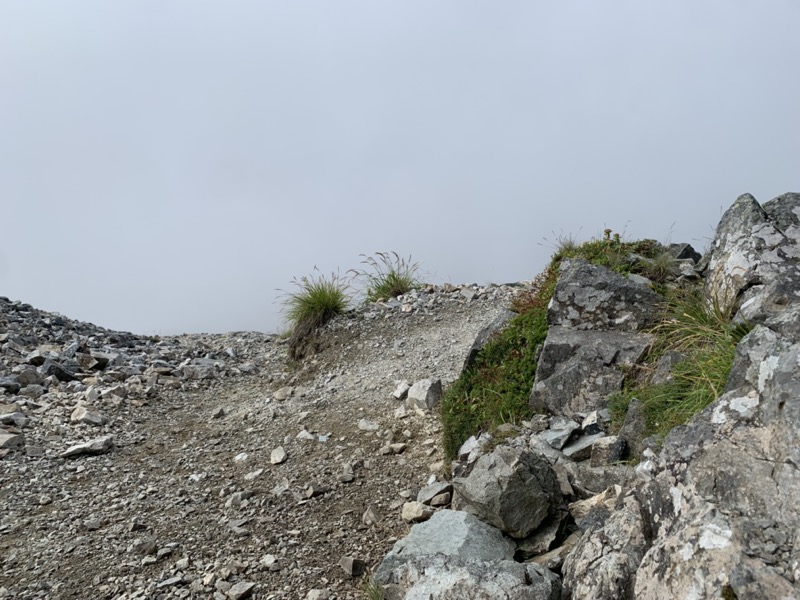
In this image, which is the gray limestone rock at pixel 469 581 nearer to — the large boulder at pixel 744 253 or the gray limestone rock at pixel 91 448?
the large boulder at pixel 744 253

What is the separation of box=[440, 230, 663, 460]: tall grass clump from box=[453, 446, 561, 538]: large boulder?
2.13 meters

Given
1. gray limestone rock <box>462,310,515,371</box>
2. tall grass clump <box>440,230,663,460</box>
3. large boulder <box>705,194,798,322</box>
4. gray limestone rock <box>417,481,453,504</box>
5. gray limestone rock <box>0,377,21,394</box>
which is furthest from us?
gray limestone rock <box>0,377,21,394</box>

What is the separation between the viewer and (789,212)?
8.68 m

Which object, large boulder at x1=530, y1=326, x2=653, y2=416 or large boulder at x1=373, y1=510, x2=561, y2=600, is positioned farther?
large boulder at x1=530, y1=326, x2=653, y2=416

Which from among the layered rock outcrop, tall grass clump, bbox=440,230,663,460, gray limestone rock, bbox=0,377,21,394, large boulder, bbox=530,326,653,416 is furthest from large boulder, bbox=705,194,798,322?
gray limestone rock, bbox=0,377,21,394

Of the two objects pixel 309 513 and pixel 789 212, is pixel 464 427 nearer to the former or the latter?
pixel 309 513

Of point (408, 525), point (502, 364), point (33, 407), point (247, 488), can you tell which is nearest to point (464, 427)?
point (502, 364)

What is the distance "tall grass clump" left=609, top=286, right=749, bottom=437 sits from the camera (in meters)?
6.74

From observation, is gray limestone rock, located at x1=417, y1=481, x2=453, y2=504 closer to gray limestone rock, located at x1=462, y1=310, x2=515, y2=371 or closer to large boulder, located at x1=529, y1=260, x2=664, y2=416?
large boulder, located at x1=529, y1=260, x2=664, y2=416

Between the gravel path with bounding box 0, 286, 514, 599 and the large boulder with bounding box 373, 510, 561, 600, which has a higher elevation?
the gravel path with bounding box 0, 286, 514, 599

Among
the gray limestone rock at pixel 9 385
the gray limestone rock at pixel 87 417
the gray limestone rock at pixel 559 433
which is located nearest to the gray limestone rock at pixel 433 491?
the gray limestone rock at pixel 559 433

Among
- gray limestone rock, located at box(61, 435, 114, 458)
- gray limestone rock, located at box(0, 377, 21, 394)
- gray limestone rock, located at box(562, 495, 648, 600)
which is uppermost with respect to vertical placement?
gray limestone rock, located at box(0, 377, 21, 394)

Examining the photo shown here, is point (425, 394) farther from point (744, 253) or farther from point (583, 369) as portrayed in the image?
point (744, 253)

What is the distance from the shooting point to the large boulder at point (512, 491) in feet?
20.9
